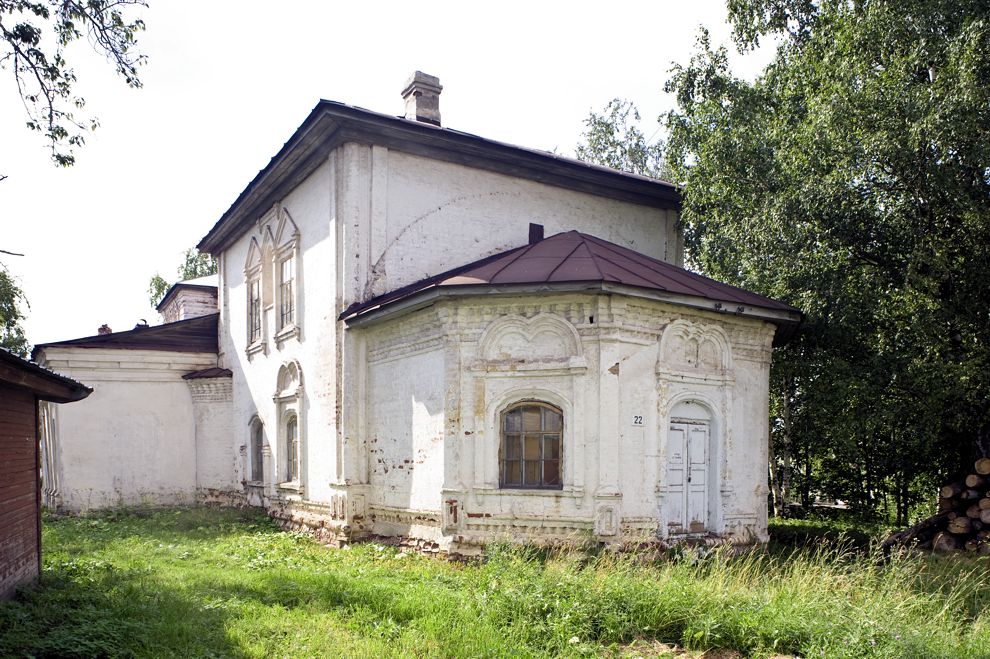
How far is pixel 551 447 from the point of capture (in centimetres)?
949

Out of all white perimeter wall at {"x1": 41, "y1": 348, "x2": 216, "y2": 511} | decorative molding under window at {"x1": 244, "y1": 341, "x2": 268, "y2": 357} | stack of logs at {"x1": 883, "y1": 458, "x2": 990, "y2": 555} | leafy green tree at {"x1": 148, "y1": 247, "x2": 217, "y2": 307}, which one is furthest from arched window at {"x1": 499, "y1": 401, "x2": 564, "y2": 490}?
leafy green tree at {"x1": 148, "y1": 247, "x2": 217, "y2": 307}

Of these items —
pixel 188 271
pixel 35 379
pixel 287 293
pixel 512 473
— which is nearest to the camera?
pixel 35 379

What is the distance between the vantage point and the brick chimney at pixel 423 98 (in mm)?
13281

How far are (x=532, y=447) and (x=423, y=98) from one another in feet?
22.8

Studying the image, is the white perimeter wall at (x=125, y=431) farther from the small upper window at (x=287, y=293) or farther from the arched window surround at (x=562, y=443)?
the arched window surround at (x=562, y=443)

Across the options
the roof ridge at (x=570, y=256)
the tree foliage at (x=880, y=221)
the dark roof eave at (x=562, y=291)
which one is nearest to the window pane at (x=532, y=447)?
the dark roof eave at (x=562, y=291)

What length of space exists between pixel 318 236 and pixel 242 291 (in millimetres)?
4715

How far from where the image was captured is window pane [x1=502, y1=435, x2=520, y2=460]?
9617mm

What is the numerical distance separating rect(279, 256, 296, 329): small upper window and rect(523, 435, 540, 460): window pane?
582 centimetres

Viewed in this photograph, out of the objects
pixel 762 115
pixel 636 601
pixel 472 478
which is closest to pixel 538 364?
pixel 472 478

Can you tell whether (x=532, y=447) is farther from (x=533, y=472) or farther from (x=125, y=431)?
(x=125, y=431)

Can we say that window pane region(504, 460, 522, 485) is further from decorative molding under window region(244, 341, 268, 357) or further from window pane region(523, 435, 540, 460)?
decorative molding under window region(244, 341, 268, 357)

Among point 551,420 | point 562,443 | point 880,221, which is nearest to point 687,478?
point 562,443

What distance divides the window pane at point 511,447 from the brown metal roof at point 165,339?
34.1ft
